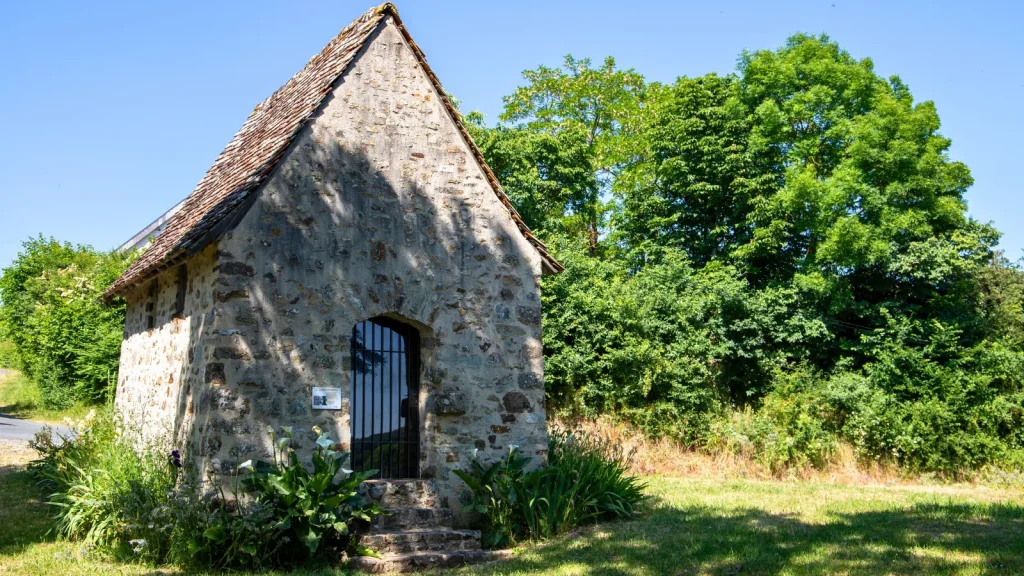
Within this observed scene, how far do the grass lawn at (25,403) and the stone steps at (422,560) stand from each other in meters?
16.3

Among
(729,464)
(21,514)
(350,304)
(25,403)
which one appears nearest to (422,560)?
(350,304)

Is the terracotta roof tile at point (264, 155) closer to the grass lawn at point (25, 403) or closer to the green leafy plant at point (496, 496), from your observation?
the green leafy plant at point (496, 496)

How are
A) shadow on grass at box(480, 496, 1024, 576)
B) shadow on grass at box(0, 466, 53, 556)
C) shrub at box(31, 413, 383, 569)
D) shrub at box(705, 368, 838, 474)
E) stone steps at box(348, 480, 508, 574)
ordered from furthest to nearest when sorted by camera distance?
shrub at box(705, 368, 838, 474) < shadow on grass at box(0, 466, 53, 556) < stone steps at box(348, 480, 508, 574) < shrub at box(31, 413, 383, 569) < shadow on grass at box(480, 496, 1024, 576)

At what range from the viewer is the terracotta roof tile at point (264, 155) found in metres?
8.66

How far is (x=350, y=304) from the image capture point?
8914mm

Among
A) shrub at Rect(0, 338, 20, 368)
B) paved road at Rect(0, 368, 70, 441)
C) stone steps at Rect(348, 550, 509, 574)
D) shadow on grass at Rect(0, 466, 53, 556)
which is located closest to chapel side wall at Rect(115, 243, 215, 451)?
shadow on grass at Rect(0, 466, 53, 556)

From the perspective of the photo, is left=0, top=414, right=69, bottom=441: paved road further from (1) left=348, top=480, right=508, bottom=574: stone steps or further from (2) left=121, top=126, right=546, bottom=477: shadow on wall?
(1) left=348, top=480, right=508, bottom=574: stone steps

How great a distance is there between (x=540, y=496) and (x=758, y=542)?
8.40ft

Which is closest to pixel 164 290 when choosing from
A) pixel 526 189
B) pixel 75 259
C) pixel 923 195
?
pixel 526 189

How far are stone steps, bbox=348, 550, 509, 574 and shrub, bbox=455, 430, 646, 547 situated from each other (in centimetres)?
44

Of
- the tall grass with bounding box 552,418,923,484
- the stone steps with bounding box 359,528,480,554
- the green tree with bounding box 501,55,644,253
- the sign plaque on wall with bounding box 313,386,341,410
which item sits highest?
the green tree with bounding box 501,55,644,253

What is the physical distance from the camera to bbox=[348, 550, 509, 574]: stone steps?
7754mm

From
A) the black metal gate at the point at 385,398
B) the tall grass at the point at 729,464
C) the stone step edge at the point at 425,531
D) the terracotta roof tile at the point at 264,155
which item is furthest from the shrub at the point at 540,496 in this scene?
the tall grass at the point at 729,464

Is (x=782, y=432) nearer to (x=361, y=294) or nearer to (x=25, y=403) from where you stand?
(x=361, y=294)
